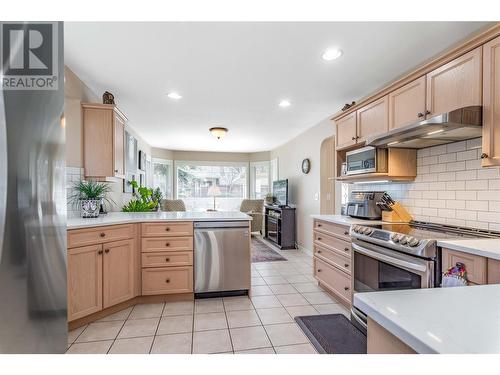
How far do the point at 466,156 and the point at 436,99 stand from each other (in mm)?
546

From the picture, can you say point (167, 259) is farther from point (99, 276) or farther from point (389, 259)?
point (389, 259)

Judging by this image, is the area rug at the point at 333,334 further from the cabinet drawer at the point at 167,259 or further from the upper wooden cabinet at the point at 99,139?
the upper wooden cabinet at the point at 99,139

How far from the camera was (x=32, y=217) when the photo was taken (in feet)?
4.63

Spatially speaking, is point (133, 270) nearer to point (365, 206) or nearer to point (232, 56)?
point (232, 56)

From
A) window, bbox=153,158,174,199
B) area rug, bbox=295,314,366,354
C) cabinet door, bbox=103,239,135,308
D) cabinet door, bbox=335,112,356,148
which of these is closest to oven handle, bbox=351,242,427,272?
area rug, bbox=295,314,366,354

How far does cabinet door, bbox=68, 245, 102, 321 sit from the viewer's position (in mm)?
2113

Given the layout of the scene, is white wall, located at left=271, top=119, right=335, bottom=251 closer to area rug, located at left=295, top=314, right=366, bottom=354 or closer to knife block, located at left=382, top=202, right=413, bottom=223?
knife block, located at left=382, top=202, right=413, bottom=223

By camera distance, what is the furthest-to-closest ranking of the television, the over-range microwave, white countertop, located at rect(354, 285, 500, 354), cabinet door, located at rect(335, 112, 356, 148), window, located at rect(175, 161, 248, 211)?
window, located at rect(175, 161, 248, 211)
the television
cabinet door, located at rect(335, 112, 356, 148)
the over-range microwave
white countertop, located at rect(354, 285, 500, 354)

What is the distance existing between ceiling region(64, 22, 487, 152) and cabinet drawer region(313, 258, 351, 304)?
2014mm

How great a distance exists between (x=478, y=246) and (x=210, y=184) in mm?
6835

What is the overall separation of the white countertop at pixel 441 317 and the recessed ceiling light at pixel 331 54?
78.0 inches

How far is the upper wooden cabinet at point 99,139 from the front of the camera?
9.37 feet

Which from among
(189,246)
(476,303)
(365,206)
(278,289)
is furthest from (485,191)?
(189,246)

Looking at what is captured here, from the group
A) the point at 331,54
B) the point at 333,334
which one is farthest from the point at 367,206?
the point at 331,54
